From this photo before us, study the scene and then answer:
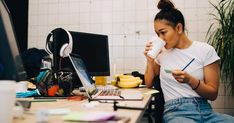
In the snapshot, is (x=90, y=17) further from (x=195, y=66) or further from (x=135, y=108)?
(x=135, y=108)

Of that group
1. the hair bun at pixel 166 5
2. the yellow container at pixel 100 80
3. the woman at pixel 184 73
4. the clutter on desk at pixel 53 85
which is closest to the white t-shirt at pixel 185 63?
the woman at pixel 184 73

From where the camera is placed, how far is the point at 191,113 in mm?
1519

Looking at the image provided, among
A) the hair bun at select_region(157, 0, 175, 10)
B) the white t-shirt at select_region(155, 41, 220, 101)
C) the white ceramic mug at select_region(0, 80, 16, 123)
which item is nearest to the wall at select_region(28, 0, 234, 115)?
the hair bun at select_region(157, 0, 175, 10)

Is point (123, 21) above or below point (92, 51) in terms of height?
above

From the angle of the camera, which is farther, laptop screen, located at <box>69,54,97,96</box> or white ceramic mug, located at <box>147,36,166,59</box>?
white ceramic mug, located at <box>147,36,166,59</box>

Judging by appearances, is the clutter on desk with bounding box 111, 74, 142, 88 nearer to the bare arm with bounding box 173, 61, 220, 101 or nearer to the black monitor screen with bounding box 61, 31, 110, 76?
the black monitor screen with bounding box 61, 31, 110, 76

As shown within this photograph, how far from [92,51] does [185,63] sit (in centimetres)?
88

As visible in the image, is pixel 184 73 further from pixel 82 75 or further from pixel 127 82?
pixel 127 82

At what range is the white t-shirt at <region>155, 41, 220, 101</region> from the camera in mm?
1727

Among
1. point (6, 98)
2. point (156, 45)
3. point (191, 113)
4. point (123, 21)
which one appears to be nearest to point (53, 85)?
point (156, 45)

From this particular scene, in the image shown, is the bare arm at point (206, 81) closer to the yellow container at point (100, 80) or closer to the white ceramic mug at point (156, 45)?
the white ceramic mug at point (156, 45)

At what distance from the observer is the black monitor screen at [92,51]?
2232 millimetres

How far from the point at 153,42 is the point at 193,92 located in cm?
39

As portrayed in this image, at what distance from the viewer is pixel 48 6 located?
11.9 feet
